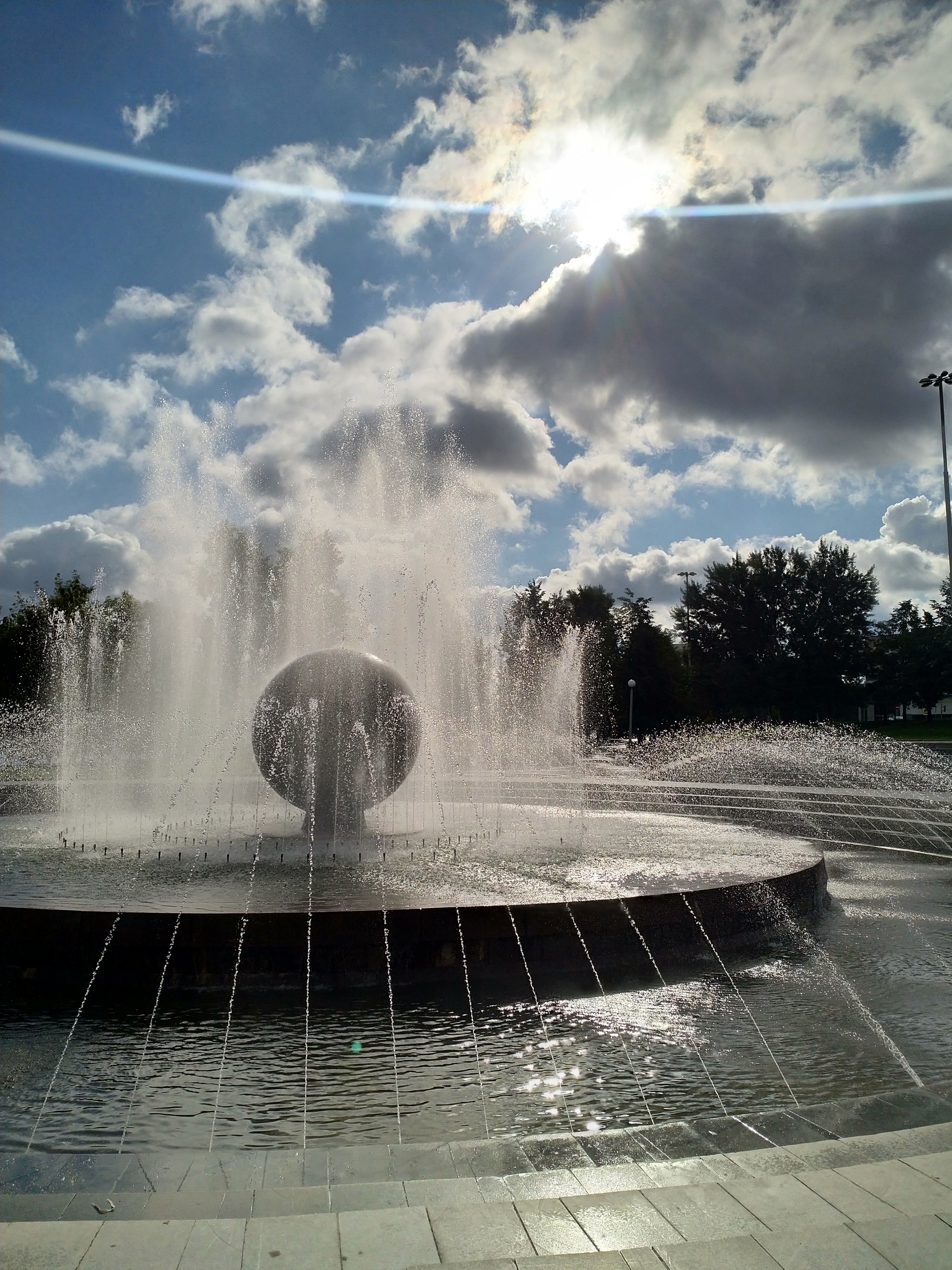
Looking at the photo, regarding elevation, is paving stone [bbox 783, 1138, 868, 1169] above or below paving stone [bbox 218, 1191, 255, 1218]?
below

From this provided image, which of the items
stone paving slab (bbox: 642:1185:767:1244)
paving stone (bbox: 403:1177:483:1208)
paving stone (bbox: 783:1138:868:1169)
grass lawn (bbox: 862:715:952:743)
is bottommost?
grass lawn (bbox: 862:715:952:743)

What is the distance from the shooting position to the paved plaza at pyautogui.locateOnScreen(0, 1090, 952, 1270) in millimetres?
2869

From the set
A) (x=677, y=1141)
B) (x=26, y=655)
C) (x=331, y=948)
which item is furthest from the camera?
(x=26, y=655)

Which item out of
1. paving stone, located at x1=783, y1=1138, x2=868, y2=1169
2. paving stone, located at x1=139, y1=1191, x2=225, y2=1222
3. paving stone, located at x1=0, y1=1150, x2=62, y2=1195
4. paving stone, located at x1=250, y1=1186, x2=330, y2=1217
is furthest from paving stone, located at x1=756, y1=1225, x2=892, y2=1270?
paving stone, located at x1=0, y1=1150, x2=62, y2=1195

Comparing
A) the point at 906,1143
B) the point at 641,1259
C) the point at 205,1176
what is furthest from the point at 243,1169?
the point at 906,1143

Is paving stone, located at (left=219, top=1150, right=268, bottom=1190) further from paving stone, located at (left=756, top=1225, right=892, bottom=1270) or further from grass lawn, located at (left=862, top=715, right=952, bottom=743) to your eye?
grass lawn, located at (left=862, top=715, right=952, bottom=743)

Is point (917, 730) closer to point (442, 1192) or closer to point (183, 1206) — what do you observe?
point (442, 1192)

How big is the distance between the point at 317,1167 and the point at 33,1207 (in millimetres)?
1044

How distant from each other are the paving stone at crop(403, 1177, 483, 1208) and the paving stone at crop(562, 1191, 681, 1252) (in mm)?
363

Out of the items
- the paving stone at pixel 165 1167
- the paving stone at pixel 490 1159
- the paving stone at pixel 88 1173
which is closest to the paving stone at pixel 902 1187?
Answer: the paving stone at pixel 490 1159

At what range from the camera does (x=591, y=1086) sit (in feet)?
15.5

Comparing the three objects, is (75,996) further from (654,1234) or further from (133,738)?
(133,738)

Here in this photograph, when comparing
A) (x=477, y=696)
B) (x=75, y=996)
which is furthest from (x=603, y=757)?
(x=75, y=996)

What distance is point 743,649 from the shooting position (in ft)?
205
